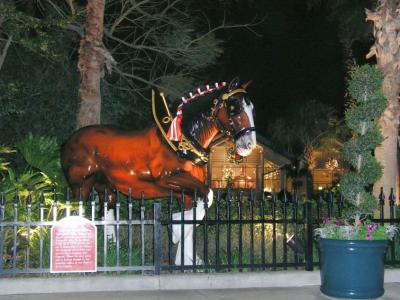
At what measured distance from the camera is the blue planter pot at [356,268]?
715 cm

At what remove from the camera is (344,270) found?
23.6 ft

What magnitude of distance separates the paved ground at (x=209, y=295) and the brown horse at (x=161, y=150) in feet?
5.41

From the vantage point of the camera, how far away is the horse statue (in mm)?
8602

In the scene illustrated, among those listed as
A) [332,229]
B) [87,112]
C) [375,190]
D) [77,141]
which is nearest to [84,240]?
[77,141]

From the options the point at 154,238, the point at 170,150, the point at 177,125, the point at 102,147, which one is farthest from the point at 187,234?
the point at 102,147

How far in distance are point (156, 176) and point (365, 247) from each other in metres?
3.35

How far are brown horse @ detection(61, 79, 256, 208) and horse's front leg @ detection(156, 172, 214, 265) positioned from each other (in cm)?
1

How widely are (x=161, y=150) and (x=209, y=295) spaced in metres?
2.52

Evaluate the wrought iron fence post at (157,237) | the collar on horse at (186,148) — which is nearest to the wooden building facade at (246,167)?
the collar on horse at (186,148)

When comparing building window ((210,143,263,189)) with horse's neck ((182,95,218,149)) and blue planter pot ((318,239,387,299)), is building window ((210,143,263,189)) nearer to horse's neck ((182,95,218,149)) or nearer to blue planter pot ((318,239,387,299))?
horse's neck ((182,95,218,149))

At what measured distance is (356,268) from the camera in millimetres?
7168

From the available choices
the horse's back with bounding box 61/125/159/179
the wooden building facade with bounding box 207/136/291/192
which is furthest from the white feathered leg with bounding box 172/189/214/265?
the wooden building facade with bounding box 207/136/291/192

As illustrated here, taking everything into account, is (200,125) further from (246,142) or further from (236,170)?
(236,170)

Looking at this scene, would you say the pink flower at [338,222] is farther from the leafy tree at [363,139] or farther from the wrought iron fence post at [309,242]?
the wrought iron fence post at [309,242]
